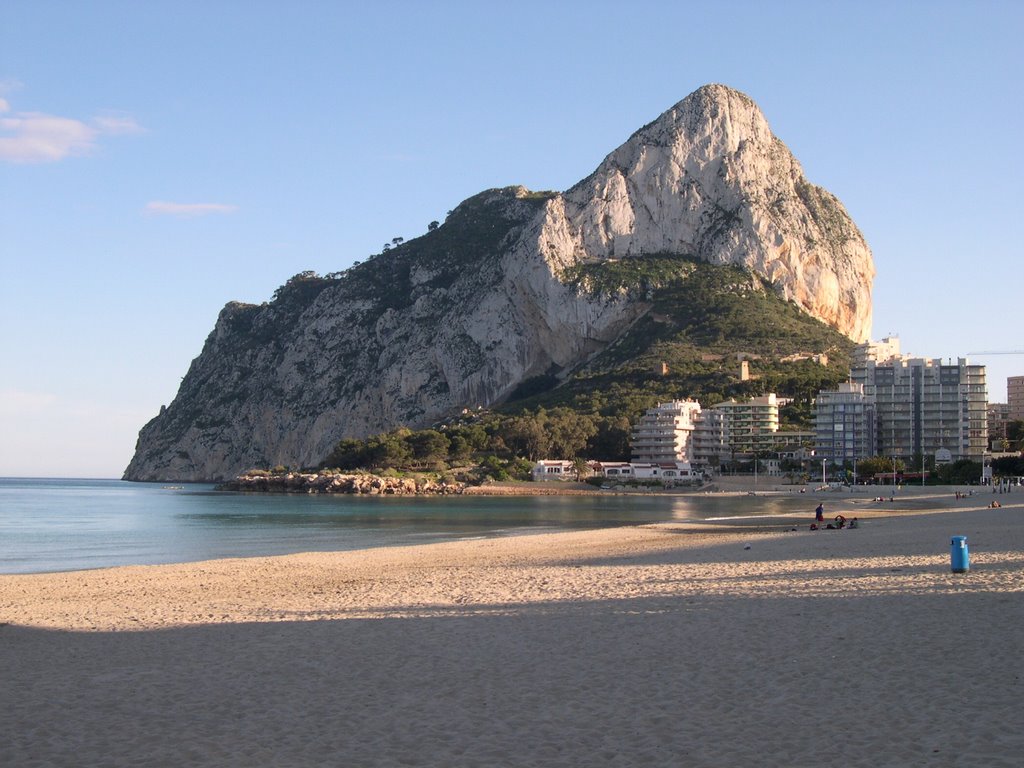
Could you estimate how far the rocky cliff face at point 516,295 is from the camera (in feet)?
461

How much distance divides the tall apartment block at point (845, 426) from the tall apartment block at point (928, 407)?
1.63 m

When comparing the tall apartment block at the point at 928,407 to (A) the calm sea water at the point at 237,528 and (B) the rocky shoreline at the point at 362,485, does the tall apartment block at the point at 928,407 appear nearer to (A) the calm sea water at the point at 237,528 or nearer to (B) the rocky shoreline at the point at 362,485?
(B) the rocky shoreline at the point at 362,485

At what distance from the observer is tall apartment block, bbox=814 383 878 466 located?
102000 millimetres

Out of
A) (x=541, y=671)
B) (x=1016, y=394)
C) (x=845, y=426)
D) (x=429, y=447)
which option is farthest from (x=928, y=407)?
(x=1016, y=394)

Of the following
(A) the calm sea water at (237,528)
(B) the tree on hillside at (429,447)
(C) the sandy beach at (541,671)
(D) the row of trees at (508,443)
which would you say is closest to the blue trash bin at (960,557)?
(C) the sandy beach at (541,671)

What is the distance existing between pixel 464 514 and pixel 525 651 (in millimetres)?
47271

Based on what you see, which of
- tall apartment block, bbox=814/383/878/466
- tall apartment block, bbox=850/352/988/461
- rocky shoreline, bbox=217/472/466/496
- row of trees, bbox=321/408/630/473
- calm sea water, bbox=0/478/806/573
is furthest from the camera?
row of trees, bbox=321/408/630/473

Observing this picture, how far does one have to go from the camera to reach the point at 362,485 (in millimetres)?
99062

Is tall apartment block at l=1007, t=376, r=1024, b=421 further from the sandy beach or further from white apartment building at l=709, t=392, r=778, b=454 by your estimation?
the sandy beach

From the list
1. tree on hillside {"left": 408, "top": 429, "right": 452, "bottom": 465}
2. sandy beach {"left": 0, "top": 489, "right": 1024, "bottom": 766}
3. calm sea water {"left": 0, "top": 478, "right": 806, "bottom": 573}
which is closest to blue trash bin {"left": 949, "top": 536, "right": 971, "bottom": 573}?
sandy beach {"left": 0, "top": 489, "right": 1024, "bottom": 766}

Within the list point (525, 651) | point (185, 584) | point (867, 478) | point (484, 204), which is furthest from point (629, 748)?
point (484, 204)

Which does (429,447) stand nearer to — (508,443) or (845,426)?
(508,443)

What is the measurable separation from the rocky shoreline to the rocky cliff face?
139 ft

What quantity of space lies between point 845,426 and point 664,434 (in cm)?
1883
